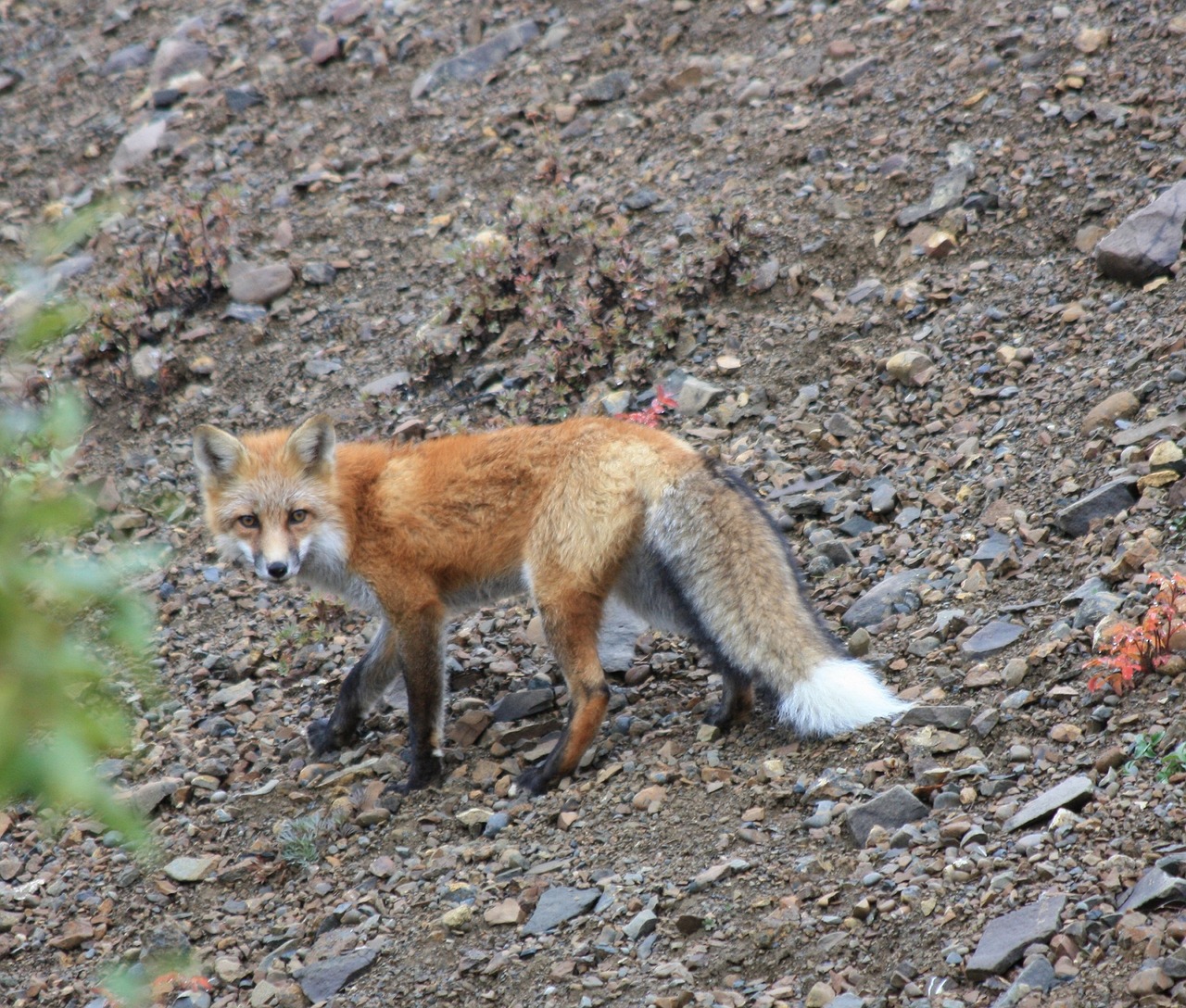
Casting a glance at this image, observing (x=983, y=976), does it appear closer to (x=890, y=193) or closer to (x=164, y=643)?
(x=164, y=643)

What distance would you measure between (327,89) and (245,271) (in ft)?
8.44

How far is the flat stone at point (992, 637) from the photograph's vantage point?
4.49 m

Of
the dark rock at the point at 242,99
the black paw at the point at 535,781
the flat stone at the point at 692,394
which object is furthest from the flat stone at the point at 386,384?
the dark rock at the point at 242,99

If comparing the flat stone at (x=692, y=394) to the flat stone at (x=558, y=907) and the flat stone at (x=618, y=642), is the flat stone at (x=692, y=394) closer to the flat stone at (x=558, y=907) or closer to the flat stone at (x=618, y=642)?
the flat stone at (x=618, y=642)

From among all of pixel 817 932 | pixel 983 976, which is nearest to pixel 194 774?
pixel 817 932

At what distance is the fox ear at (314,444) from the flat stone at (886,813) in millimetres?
2766

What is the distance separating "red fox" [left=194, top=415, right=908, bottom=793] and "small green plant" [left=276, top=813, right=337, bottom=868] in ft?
1.23

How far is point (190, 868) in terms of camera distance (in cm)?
470

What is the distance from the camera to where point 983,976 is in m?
2.98

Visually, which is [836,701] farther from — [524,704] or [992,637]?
[524,704]

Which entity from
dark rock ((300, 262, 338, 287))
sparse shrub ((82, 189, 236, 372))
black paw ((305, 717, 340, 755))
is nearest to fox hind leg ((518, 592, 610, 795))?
black paw ((305, 717, 340, 755))

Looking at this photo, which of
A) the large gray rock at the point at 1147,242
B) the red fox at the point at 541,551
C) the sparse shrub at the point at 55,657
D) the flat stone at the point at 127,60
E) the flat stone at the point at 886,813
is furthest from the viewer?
the flat stone at the point at 127,60

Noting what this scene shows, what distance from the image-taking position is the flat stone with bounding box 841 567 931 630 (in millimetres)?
5098

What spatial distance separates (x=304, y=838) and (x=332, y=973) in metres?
0.91
